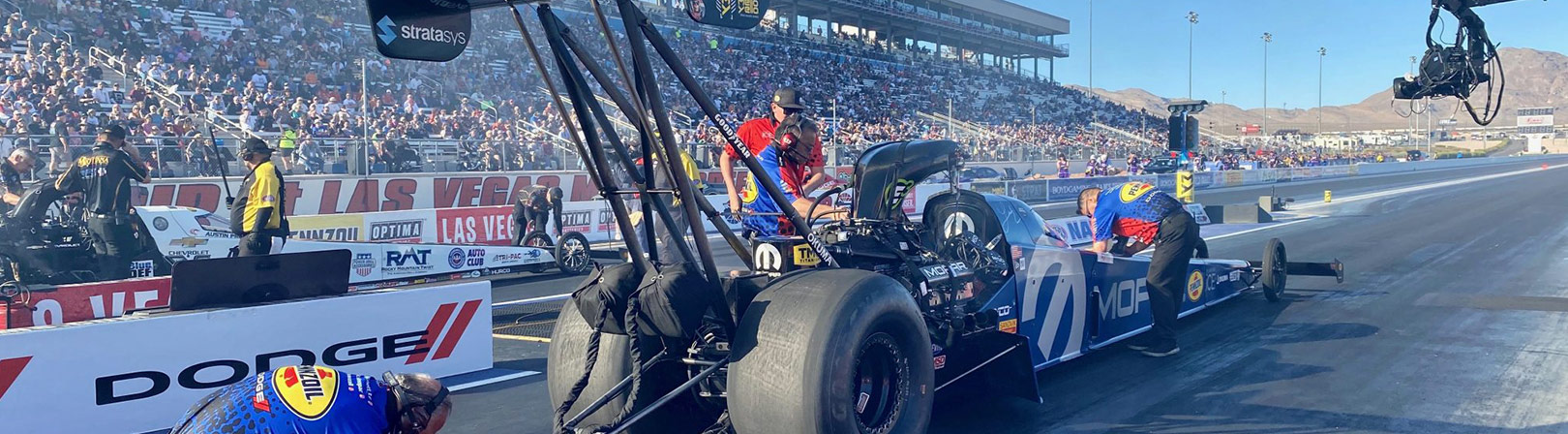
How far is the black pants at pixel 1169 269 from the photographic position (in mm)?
7008

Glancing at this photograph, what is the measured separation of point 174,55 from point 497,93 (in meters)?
6.59

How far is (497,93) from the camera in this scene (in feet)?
80.4

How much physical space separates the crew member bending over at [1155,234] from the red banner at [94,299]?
23.8 feet

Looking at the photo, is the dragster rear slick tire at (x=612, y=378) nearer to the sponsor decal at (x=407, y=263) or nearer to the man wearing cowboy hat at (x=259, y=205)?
the man wearing cowboy hat at (x=259, y=205)

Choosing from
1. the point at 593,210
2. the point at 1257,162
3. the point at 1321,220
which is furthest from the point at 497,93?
the point at 1257,162

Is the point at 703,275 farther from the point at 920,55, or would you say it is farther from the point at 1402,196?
the point at 920,55

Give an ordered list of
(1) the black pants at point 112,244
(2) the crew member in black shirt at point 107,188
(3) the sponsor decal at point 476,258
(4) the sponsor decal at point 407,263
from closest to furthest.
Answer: (2) the crew member in black shirt at point 107,188, (1) the black pants at point 112,244, (4) the sponsor decal at point 407,263, (3) the sponsor decal at point 476,258

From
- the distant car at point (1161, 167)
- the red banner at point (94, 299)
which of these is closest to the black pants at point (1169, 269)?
the red banner at point (94, 299)

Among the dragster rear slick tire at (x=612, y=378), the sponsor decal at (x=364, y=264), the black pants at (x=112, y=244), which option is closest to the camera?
the dragster rear slick tire at (x=612, y=378)

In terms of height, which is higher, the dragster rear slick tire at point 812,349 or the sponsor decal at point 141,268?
the dragster rear slick tire at point 812,349

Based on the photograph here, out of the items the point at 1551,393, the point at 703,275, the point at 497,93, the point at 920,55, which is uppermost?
the point at 920,55

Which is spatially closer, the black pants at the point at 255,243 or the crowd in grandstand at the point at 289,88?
the black pants at the point at 255,243

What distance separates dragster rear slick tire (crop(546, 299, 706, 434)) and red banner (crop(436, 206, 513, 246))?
11101 millimetres

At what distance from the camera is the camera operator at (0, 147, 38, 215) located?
10.3m
